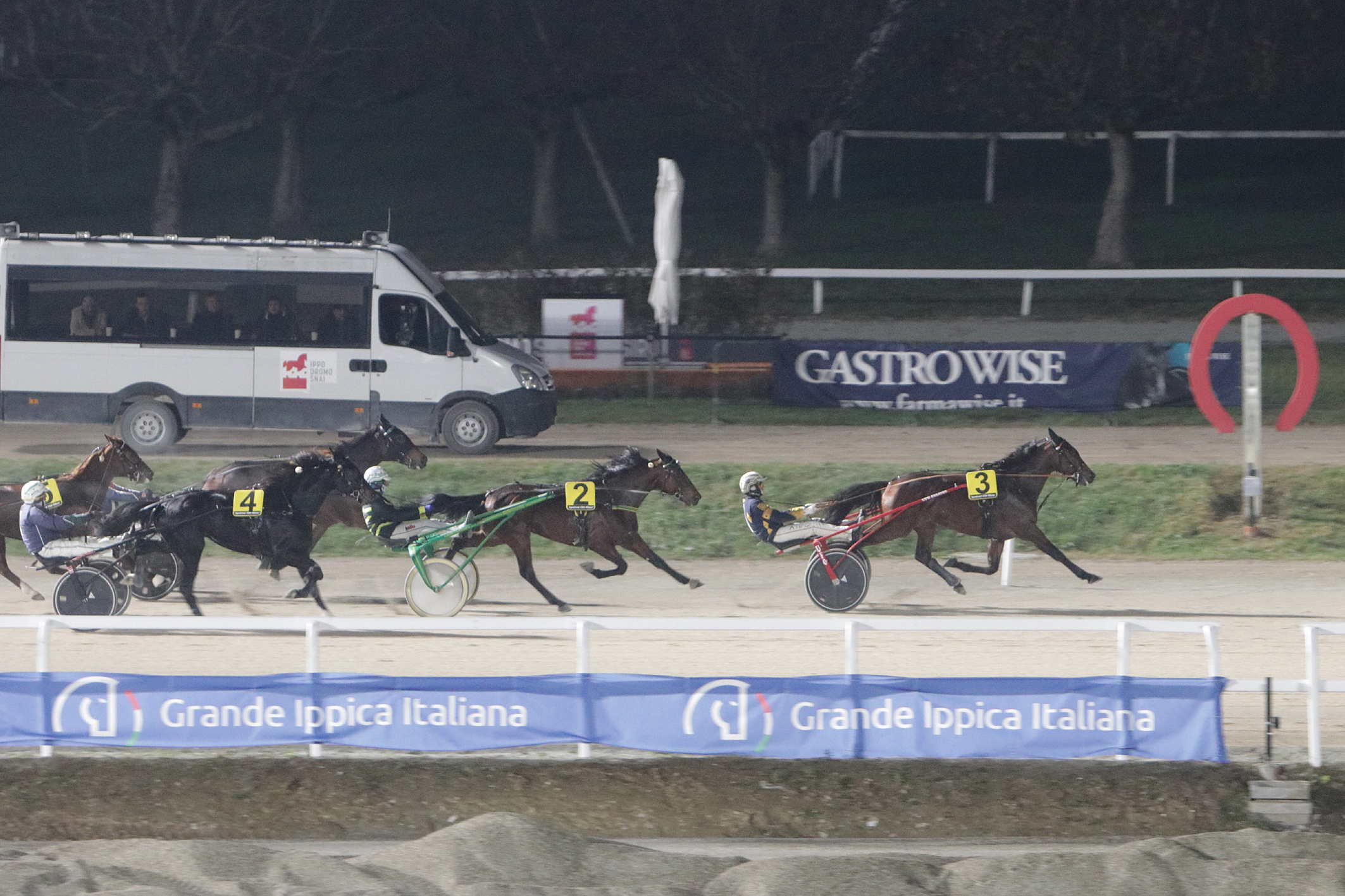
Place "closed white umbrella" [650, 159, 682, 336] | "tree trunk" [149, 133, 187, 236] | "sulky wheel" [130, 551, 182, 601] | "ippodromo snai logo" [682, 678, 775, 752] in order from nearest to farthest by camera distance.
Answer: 1. "ippodromo snai logo" [682, 678, 775, 752]
2. "sulky wheel" [130, 551, 182, 601]
3. "closed white umbrella" [650, 159, 682, 336]
4. "tree trunk" [149, 133, 187, 236]

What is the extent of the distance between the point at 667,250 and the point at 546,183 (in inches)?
531

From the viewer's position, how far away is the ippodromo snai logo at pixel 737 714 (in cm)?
793

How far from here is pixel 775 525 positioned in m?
11.8

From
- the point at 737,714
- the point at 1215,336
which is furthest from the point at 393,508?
the point at 1215,336

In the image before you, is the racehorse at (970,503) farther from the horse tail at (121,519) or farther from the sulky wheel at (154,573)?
the horse tail at (121,519)

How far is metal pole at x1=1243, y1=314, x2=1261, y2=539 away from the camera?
551 inches

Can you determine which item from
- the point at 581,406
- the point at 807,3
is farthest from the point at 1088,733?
the point at 807,3

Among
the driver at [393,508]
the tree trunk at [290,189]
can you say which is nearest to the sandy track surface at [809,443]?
the driver at [393,508]

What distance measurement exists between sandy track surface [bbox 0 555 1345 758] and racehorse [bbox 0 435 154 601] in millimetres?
491

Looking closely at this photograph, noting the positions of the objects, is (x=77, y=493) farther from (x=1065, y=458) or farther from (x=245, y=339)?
(x=1065, y=458)

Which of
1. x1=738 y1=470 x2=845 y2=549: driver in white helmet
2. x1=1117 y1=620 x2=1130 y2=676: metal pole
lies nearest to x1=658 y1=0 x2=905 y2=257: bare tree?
x1=738 y1=470 x2=845 y2=549: driver in white helmet

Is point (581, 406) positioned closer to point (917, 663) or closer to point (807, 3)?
point (917, 663)

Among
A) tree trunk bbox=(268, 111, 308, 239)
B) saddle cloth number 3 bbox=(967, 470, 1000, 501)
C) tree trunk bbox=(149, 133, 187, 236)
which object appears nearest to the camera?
saddle cloth number 3 bbox=(967, 470, 1000, 501)

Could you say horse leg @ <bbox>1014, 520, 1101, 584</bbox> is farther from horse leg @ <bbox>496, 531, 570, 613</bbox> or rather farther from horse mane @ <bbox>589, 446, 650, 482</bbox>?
horse leg @ <bbox>496, 531, 570, 613</bbox>
